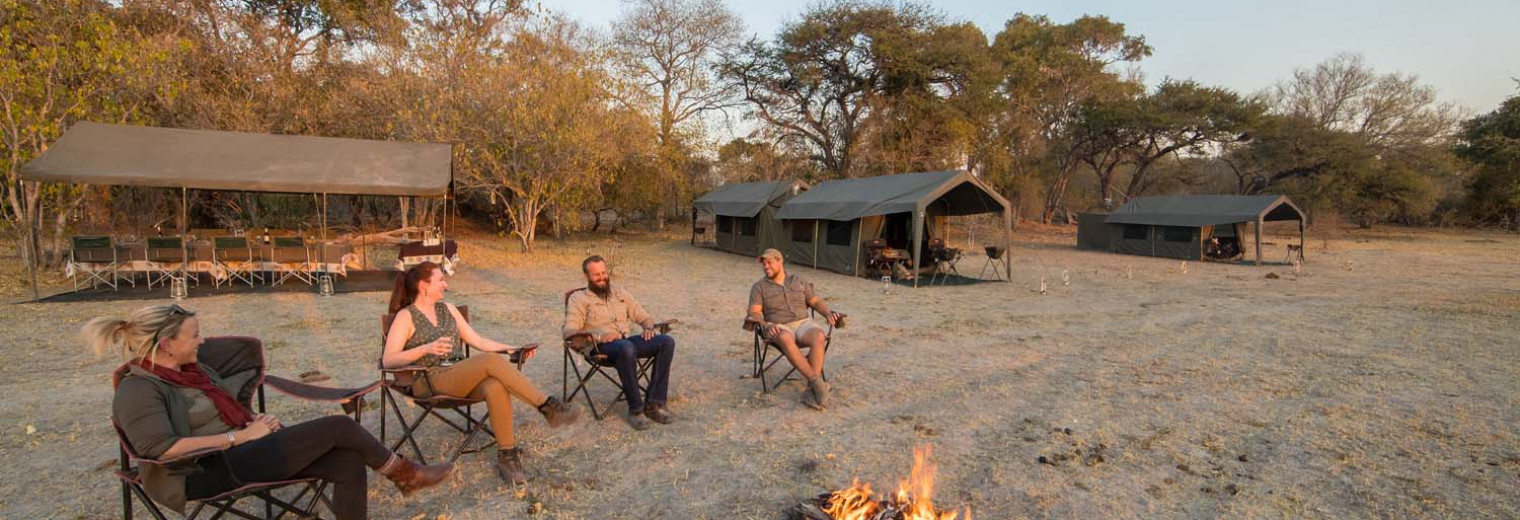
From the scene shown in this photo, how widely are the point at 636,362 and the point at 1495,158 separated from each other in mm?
33434

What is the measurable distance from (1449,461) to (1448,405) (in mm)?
1326

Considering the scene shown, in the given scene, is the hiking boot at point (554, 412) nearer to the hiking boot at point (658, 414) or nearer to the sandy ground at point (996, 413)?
the sandy ground at point (996, 413)

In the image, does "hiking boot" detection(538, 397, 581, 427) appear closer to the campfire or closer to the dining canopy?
the campfire

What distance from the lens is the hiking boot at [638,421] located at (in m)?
3.87

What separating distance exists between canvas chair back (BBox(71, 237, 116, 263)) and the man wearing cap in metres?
8.48

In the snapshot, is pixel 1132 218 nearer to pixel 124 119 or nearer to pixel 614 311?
pixel 614 311

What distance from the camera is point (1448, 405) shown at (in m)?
4.38

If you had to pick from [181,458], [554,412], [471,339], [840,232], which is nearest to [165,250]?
[471,339]

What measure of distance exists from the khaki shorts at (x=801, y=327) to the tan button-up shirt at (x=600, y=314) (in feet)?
3.04

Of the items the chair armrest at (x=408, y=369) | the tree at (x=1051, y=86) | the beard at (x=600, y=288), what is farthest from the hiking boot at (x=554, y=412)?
the tree at (x=1051, y=86)

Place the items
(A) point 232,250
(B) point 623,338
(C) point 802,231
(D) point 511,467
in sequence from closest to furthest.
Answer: (D) point 511,467, (B) point 623,338, (A) point 232,250, (C) point 802,231

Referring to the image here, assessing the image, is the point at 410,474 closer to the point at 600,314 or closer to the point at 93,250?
the point at 600,314

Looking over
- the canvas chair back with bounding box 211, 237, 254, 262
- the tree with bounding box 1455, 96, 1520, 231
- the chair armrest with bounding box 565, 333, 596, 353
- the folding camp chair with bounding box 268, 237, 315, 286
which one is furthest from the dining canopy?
the tree with bounding box 1455, 96, 1520, 231

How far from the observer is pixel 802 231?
14.6m
